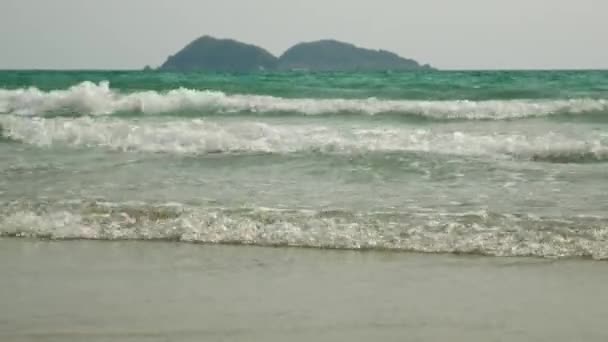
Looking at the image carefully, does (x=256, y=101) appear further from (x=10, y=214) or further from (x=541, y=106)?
(x=10, y=214)

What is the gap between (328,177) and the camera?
8.23 metres

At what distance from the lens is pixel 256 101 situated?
18.3 meters

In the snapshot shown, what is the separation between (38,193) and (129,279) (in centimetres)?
310

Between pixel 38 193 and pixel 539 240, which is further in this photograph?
pixel 38 193

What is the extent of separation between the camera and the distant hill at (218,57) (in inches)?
3187

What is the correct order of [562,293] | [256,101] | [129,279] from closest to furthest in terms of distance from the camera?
[562,293], [129,279], [256,101]

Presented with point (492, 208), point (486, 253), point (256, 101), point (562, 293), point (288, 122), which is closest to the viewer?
point (562, 293)

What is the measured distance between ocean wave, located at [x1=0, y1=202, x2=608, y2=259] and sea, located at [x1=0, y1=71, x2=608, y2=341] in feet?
Result: 0.07

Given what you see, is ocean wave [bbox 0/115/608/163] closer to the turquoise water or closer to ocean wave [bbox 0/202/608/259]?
the turquoise water

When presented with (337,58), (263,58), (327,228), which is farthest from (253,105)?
(263,58)

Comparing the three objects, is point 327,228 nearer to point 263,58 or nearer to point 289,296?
point 289,296

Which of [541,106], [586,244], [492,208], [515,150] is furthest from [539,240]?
[541,106]

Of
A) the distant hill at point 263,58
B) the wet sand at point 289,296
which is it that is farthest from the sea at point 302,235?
the distant hill at point 263,58

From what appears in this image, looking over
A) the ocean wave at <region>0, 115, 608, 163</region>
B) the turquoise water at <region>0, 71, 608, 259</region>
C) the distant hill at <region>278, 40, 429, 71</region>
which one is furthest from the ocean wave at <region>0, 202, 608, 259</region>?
the distant hill at <region>278, 40, 429, 71</region>
